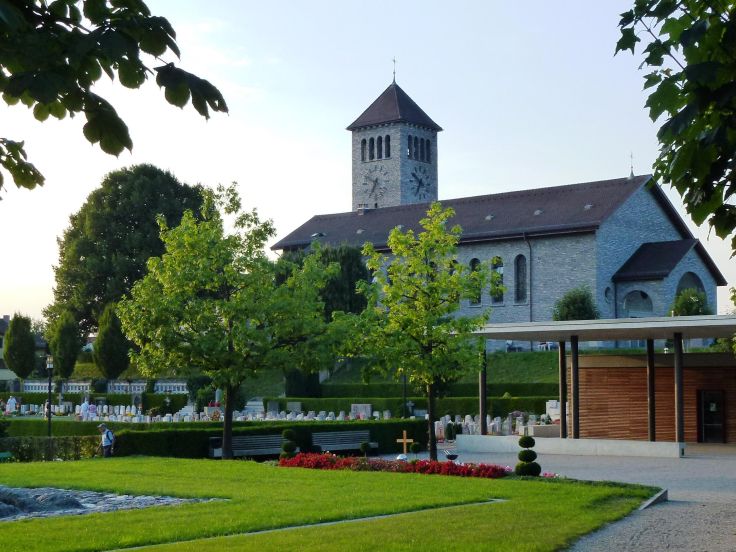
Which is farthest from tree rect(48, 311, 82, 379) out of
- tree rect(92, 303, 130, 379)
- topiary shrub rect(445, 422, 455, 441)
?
topiary shrub rect(445, 422, 455, 441)

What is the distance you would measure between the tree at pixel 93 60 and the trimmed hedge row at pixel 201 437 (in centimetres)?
2208

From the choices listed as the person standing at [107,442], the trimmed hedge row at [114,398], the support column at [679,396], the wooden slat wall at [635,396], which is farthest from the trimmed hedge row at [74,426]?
the support column at [679,396]

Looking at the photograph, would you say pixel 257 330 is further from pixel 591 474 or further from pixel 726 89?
pixel 726 89

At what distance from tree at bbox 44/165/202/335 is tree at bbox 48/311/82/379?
396 centimetres

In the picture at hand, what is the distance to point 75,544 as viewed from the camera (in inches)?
465

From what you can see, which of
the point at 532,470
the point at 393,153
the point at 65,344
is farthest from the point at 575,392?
the point at 393,153

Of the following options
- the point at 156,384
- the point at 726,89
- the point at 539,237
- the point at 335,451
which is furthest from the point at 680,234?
the point at 726,89

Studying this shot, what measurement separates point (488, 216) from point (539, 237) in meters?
5.63

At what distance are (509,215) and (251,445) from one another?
41.7 m

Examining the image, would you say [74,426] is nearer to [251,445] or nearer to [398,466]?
[251,445]

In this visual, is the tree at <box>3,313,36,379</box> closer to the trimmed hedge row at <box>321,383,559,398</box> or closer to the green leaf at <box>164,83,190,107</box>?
the trimmed hedge row at <box>321,383,559,398</box>

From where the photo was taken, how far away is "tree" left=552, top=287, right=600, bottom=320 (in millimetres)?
57188

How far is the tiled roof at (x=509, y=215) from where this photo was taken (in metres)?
62.7

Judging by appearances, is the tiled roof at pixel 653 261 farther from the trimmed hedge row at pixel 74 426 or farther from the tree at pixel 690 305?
the trimmed hedge row at pixel 74 426
